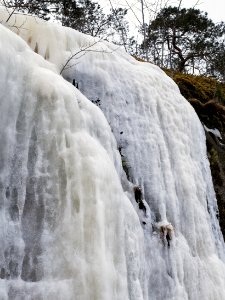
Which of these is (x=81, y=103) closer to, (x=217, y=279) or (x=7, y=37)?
(x=7, y=37)

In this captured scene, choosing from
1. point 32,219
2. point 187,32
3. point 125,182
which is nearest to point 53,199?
point 32,219

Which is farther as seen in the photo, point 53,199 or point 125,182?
point 125,182

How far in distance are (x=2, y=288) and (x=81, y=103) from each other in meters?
1.48

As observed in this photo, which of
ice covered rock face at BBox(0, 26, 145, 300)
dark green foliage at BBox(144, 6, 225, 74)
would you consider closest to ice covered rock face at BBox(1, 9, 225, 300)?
ice covered rock face at BBox(0, 26, 145, 300)

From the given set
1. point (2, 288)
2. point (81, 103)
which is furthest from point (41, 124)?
point (2, 288)

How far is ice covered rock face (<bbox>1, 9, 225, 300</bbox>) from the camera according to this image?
8.99ft

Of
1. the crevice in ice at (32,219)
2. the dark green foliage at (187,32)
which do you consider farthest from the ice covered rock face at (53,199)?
the dark green foliage at (187,32)

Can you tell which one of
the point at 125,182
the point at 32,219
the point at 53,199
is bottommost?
the point at 125,182

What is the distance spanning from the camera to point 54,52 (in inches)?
171

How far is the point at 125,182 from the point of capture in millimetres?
4066

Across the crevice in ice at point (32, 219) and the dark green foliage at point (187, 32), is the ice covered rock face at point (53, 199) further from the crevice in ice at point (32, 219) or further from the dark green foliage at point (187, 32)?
the dark green foliage at point (187, 32)

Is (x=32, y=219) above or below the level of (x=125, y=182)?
above

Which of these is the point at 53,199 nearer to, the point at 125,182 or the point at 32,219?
the point at 32,219

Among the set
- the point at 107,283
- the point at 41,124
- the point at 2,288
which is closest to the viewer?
the point at 2,288
